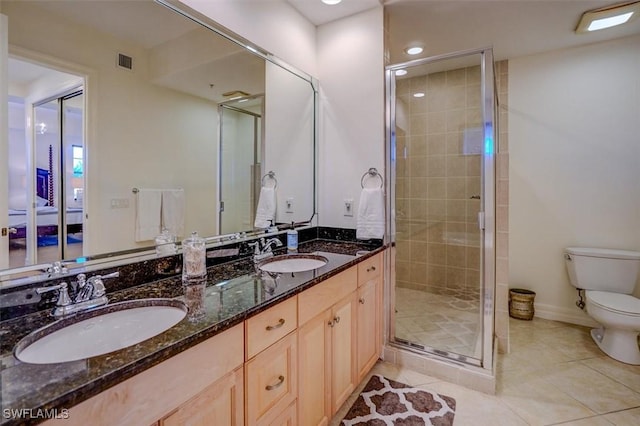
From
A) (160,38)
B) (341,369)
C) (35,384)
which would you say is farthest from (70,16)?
(341,369)

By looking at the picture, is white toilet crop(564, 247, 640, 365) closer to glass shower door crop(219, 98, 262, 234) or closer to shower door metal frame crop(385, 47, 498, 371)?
shower door metal frame crop(385, 47, 498, 371)

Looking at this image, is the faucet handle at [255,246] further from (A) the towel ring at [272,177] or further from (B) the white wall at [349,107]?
(B) the white wall at [349,107]

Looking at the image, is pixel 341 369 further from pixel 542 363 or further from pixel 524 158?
pixel 524 158

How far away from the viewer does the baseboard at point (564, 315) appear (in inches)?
110

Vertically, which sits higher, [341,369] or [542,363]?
[341,369]

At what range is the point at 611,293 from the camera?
245 cm

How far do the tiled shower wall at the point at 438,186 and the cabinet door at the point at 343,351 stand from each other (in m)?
0.83

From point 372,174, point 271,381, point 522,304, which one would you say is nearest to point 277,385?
point 271,381

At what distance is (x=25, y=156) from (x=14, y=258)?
34cm

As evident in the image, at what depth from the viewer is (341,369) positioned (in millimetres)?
1631

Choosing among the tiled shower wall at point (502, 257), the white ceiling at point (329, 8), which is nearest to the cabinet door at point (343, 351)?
the tiled shower wall at point (502, 257)

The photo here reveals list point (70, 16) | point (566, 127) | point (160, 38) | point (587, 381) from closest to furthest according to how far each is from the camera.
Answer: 1. point (70, 16)
2. point (160, 38)
3. point (587, 381)
4. point (566, 127)

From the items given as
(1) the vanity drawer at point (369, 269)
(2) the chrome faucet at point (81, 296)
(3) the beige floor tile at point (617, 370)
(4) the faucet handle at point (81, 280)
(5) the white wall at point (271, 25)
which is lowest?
(3) the beige floor tile at point (617, 370)

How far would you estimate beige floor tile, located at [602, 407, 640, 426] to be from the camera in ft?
5.44
